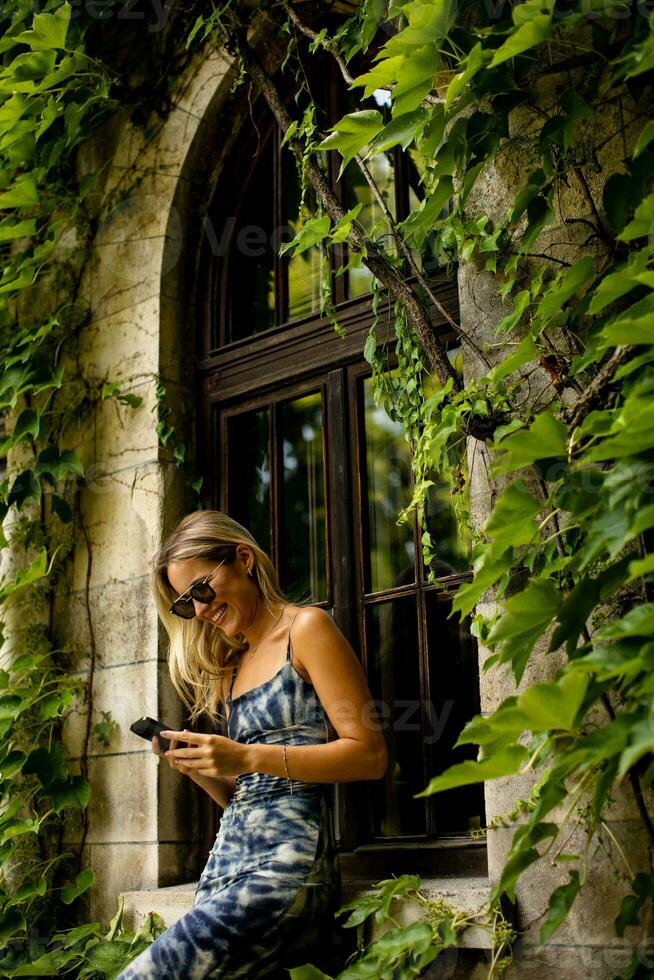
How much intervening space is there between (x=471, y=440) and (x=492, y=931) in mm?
1002

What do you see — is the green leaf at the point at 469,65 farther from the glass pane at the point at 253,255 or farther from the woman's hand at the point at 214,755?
the glass pane at the point at 253,255

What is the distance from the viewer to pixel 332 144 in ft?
7.22

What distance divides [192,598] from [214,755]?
433 millimetres

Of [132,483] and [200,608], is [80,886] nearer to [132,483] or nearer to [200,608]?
[200,608]

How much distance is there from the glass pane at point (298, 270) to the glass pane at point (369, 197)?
0.51ft

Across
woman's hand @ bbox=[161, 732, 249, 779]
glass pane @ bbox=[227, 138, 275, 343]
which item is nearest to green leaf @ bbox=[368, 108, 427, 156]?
woman's hand @ bbox=[161, 732, 249, 779]

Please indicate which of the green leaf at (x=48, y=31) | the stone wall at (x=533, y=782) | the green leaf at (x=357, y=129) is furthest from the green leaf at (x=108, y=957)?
the green leaf at (x=48, y=31)

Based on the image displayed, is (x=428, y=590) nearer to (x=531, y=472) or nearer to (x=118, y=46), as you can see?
(x=531, y=472)

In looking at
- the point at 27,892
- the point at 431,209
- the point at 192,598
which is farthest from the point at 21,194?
the point at 27,892

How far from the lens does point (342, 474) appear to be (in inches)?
122

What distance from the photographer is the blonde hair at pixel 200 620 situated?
106 inches

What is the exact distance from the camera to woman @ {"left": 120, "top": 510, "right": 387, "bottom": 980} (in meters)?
2.33

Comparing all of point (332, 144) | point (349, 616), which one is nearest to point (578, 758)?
point (332, 144)

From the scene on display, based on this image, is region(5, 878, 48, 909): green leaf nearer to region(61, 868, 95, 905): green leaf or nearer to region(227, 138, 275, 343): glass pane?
region(61, 868, 95, 905): green leaf
